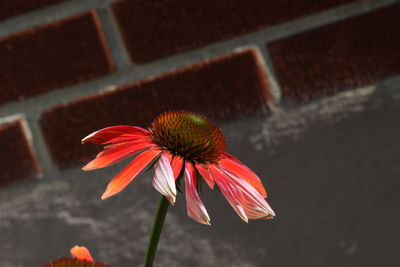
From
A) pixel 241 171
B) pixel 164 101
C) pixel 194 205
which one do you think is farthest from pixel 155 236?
pixel 164 101

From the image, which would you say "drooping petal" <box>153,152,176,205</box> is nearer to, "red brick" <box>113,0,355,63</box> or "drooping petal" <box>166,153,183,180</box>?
"drooping petal" <box>166,153,183,180</box>

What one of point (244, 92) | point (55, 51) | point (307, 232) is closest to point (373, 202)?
point (307, 232)

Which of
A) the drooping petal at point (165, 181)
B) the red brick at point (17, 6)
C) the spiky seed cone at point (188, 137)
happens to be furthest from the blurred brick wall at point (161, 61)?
the drooping petal at point (165, 181)

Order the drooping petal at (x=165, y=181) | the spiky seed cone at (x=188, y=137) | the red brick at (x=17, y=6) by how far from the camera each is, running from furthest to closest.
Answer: the red brick at (x=17, y=6)
the spiky seed cone at (x=188, y=137)
the drooping petal at (x=165, y=181)

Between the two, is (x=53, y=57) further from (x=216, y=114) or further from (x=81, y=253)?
(x=81, y=253)

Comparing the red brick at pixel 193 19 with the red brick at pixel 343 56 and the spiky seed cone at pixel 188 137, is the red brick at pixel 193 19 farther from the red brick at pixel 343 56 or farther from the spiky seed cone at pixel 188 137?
the spiky seed cone at pixel 188 137

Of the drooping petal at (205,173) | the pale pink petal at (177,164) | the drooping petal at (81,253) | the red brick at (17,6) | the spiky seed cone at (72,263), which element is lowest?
the drooping petal at (81,253)

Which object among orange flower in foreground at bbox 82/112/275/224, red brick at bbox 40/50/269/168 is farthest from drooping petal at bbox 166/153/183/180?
red brick at bbox 40/50/269/168

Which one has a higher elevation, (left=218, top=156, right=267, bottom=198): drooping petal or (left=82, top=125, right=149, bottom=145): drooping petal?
(left=82, top=125, right=149, bottom=145): drooping petal
